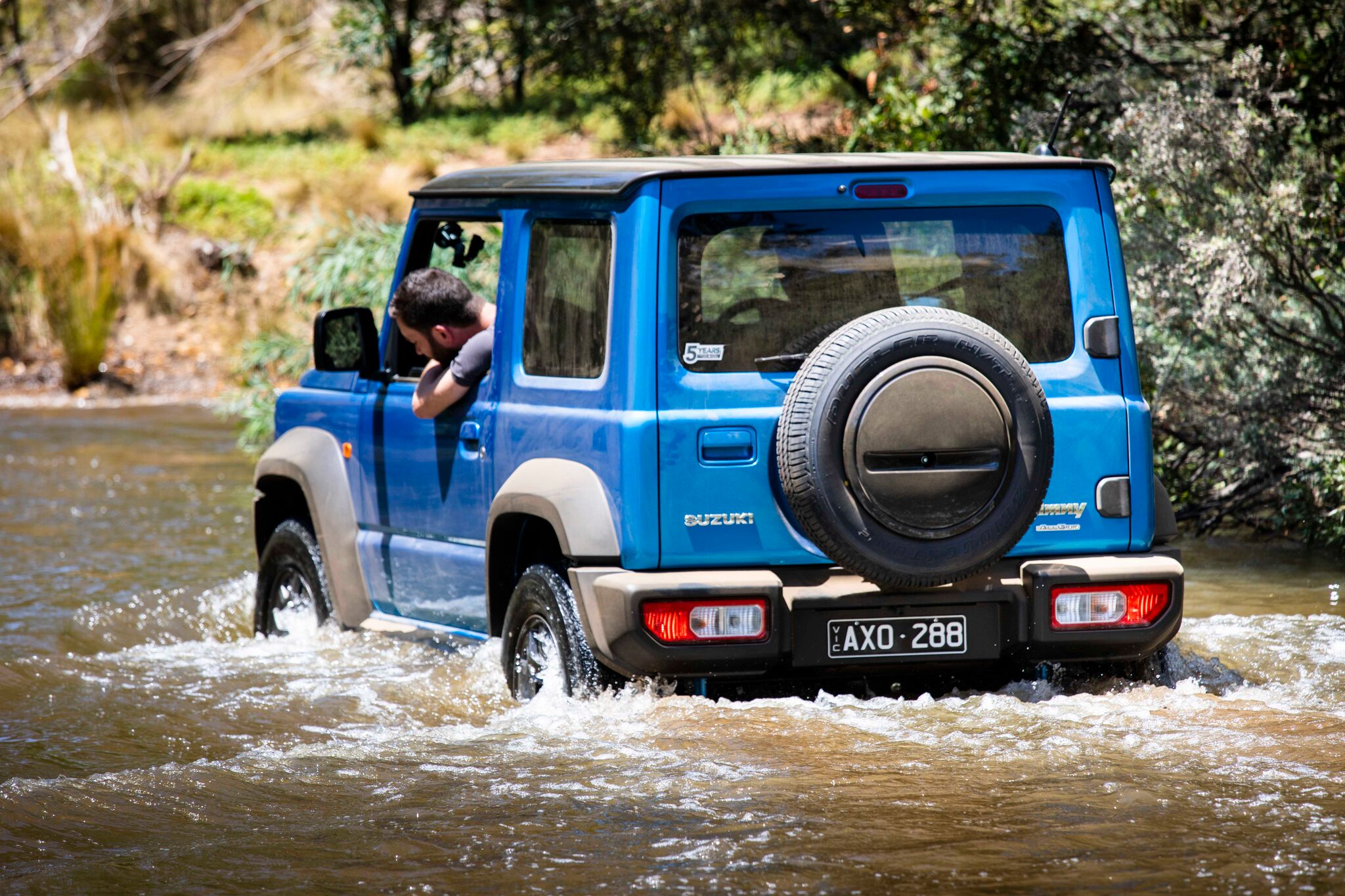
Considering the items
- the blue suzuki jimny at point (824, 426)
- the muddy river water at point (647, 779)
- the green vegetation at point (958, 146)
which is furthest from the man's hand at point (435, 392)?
the green vegetation at point (958, 146)

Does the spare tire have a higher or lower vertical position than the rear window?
lower

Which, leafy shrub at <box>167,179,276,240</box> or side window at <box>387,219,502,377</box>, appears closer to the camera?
side window at <box>387,219,502,377</box>

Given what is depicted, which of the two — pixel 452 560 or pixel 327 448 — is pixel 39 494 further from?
pixel 452 560

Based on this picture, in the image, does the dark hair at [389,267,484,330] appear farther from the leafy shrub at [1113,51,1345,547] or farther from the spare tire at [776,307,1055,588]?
the leafy shrub at [1113,51,1345,547]

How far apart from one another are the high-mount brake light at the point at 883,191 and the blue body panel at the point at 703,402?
0.02 metres

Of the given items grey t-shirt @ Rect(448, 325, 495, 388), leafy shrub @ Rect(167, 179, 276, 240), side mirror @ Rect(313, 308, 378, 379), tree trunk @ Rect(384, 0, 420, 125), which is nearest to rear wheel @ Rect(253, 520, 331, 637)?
side mirror @ Rect(313, 308, 378, 379)

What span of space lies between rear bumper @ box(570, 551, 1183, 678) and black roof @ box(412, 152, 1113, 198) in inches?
45.0

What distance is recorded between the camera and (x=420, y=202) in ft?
19.8

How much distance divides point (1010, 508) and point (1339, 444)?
163 inches

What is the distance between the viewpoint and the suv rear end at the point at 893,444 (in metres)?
4.64

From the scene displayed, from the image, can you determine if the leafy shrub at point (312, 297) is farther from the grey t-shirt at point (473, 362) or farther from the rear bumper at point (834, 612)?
the rear bumper at point (834, 612)

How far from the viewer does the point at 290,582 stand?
6.95m

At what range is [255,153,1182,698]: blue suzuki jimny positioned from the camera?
4.59 metres

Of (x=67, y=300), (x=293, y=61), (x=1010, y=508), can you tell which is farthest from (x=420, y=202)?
(x=293, y=61)
